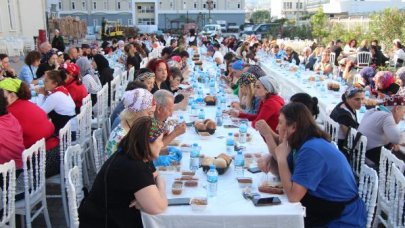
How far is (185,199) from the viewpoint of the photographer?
2.85m

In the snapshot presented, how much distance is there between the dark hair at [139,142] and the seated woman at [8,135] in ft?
5.59

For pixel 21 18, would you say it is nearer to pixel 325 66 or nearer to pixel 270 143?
pixel 325 66

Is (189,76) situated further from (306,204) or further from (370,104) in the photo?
(306,204)

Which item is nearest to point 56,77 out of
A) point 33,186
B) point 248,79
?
point 33,186

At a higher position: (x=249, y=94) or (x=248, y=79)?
(x=248, y=79)

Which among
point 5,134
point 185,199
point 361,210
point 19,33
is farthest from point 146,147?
point 19,33

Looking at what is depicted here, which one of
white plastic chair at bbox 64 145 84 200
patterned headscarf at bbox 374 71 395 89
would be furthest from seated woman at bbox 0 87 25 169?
patterned headscarf at bbox 374 71 395 89

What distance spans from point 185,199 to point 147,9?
63.9 metres

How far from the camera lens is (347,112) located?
188 inches

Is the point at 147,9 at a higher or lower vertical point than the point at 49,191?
higher

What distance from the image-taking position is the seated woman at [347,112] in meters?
4.66

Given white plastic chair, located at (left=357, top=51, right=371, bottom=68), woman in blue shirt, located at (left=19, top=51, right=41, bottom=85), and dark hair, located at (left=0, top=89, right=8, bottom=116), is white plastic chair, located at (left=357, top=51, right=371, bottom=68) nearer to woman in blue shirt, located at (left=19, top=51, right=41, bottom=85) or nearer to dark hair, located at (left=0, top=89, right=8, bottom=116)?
woman in blue shirt, located at (left=19, top=51, right=41, bottom=85)

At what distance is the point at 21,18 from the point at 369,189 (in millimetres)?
23493

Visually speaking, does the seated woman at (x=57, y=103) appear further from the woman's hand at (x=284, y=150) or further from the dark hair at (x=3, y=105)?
the woman's hand at (x=284, y=150)
